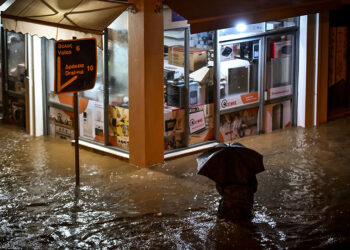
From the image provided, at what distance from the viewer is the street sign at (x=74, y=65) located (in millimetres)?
9398

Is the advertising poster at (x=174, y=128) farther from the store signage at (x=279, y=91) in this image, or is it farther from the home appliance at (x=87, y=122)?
the store signage at (x=279, y=91)

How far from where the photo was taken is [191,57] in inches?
457

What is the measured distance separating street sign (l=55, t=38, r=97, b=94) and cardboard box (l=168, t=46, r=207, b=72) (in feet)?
6.97

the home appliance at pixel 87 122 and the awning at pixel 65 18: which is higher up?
the awning at pixel 65 18

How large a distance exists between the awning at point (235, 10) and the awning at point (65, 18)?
3.39 ft

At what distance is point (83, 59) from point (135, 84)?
1522mm

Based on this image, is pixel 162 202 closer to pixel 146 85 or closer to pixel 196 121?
pixel 146 85

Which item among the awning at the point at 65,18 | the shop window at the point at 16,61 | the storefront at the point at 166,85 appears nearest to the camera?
the awning at the point at 65,18

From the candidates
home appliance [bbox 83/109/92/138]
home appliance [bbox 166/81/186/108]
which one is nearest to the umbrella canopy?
home appliance [bbox 166/81/186/108]

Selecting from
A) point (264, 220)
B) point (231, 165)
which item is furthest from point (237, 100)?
point (231, 165)

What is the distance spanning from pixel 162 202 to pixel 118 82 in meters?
3.00

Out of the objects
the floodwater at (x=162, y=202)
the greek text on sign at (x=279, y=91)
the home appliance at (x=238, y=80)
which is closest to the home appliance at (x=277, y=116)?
the greek text on sign at (x=279, y=91)

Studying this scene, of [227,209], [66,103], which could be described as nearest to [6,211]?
[227,209]

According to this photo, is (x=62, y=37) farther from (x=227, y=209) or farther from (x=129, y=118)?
(x=227, y=209)
